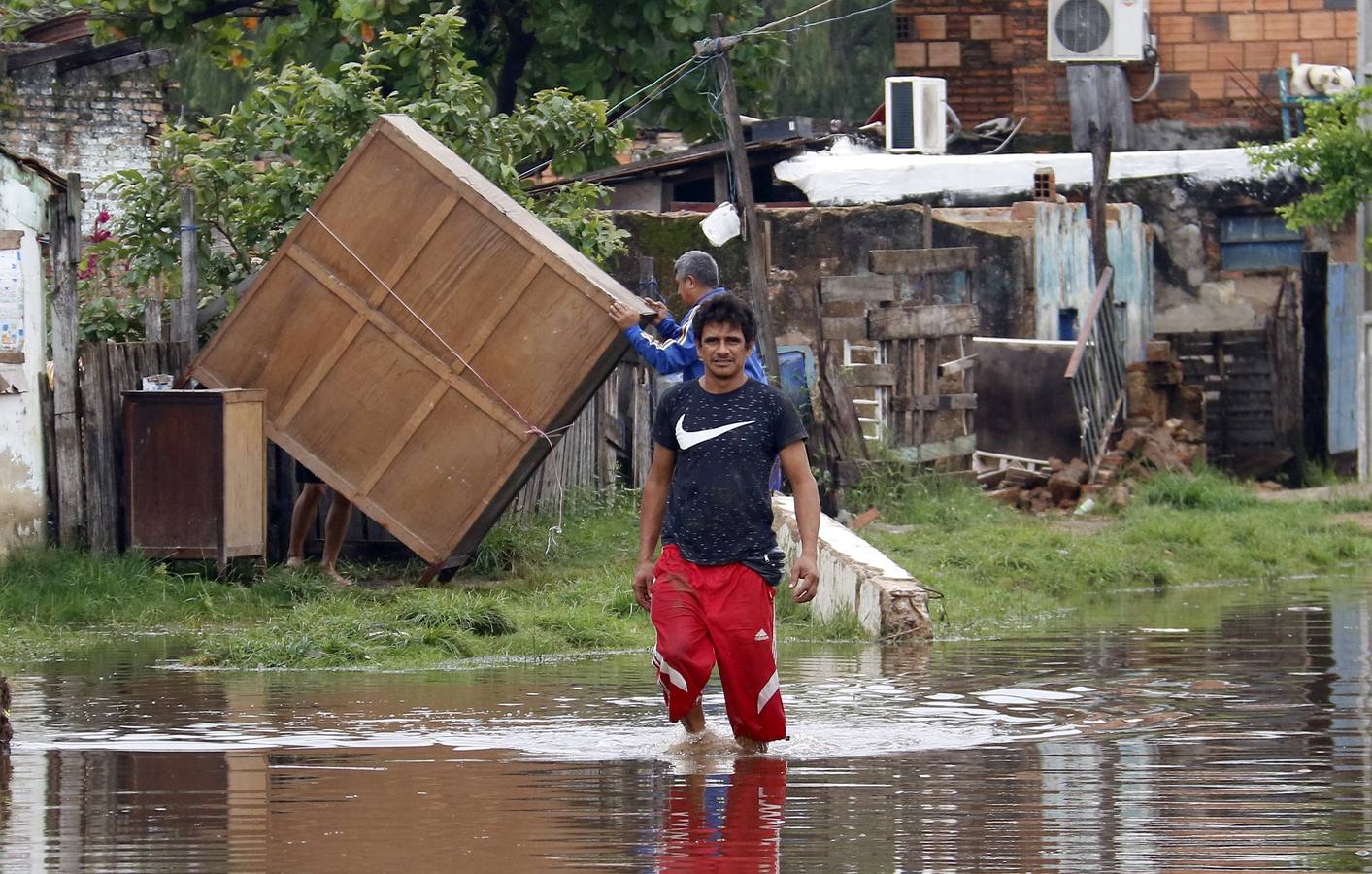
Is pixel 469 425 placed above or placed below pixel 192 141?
below

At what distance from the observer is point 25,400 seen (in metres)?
12.5

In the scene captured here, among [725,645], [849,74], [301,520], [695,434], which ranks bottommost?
[725,645]

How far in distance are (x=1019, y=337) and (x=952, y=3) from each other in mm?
8352

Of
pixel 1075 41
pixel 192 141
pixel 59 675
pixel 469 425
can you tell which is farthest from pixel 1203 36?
pixel 59 675

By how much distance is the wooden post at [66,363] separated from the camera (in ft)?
42.2

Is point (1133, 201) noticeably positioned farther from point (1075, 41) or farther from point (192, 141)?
point (192, 141)

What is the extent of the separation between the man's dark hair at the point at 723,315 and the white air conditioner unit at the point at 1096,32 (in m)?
19.5

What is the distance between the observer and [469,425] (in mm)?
12492

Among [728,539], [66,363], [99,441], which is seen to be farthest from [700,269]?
[66,363]

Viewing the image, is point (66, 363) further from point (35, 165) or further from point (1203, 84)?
point (1203, 84)

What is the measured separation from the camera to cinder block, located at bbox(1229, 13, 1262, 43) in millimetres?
28328

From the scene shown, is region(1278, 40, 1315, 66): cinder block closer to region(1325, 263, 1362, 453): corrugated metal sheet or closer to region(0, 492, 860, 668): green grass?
region(1325, 263, 1362, 453): corrugated metal sheet

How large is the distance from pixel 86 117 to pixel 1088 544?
13059 millimetres

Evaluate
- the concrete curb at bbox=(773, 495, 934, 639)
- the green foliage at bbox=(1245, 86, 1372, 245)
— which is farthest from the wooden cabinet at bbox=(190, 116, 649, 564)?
the green foliage at bbox=(1245, 86, 1372, 245)
